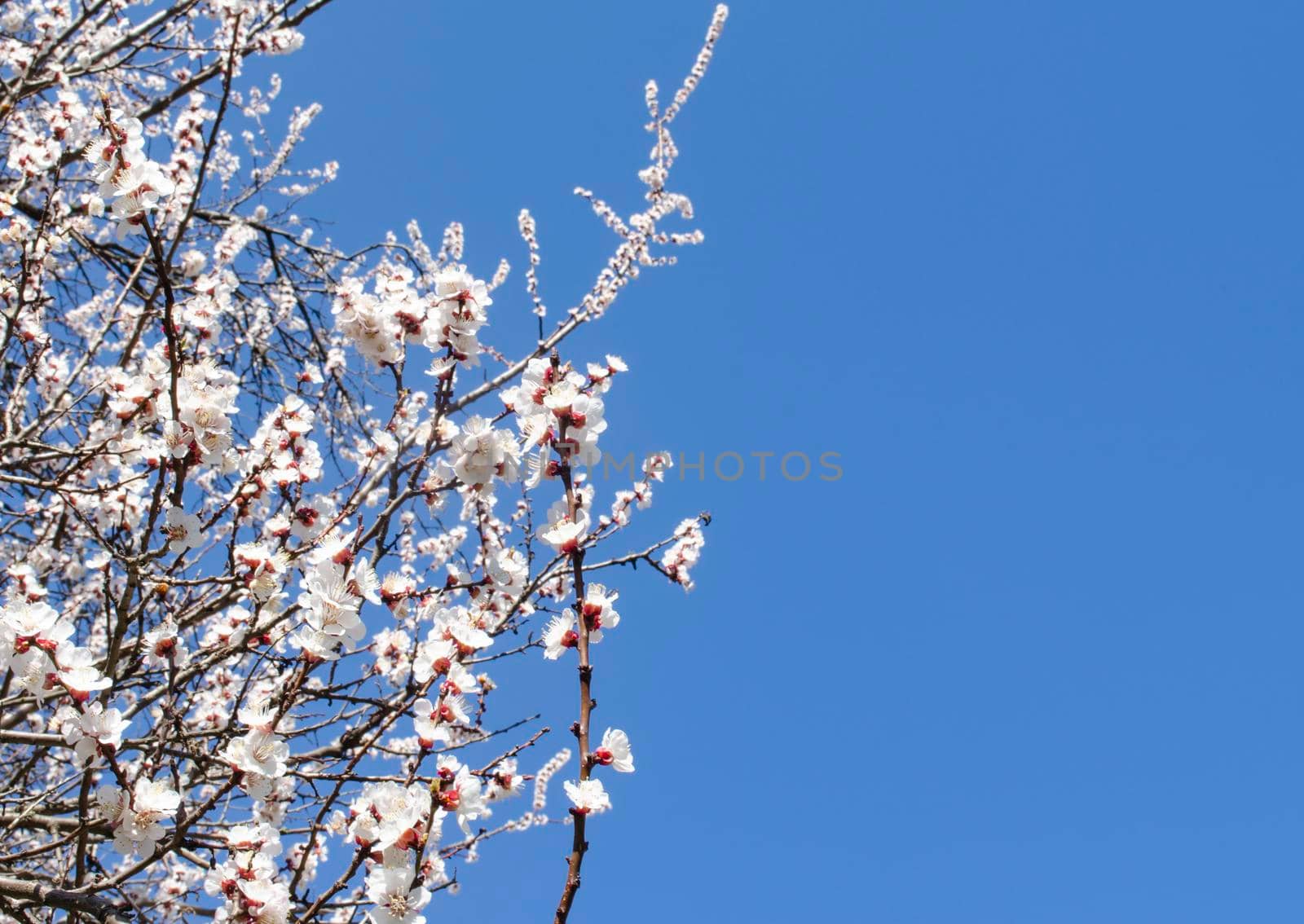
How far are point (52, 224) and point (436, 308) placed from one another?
2.33m

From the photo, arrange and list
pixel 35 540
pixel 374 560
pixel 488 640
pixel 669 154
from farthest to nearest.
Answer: pixel 669 154 → pixel 35 540 → pixel 374 560 → pixel 488 640

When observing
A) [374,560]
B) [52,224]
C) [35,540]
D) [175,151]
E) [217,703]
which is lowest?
[374,560]

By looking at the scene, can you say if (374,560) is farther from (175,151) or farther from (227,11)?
(227,11)

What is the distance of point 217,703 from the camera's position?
12.4 ft

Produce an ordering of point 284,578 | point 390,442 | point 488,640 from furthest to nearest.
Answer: point 390,442 < point 284,578 < point 488,640

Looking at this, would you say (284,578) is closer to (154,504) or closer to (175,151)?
(154,504)

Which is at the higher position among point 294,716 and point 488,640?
point 294,716

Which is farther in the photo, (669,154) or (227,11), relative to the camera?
(669,154)

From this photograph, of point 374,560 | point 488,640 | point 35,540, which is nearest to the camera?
point 488,640

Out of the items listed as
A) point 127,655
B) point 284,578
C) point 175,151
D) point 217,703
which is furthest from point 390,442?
point 175,151

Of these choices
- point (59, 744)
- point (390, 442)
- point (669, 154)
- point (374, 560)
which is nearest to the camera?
point (59, 744)

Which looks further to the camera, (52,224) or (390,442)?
(52,224)

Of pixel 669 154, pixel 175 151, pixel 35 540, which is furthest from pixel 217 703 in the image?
pixel 669 154

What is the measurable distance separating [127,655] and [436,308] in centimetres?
145
